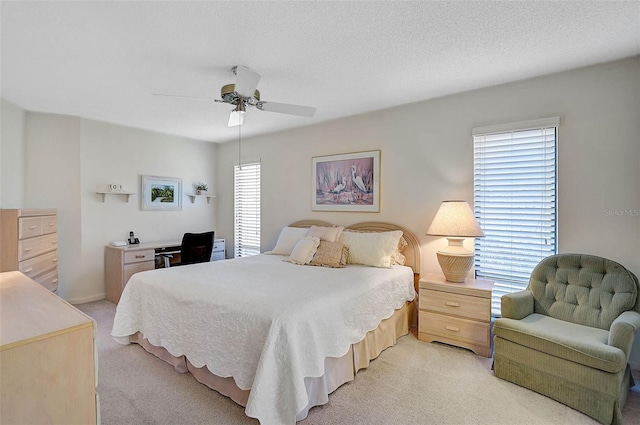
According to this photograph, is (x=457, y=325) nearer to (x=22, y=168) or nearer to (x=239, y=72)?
(x=239, y=72)

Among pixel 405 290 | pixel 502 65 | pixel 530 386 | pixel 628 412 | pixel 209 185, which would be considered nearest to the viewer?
pixel 628 412

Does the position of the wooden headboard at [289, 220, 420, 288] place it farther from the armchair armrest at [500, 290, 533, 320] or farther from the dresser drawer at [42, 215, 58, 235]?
the dresser drawer at [42, 215, 58, 235]

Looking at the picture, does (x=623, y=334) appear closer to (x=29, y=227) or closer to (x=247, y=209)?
(x=247, y=209)

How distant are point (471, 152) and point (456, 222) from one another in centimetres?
83

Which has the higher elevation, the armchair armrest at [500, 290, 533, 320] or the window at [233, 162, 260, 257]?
the window at [233, 162, 260, 257]

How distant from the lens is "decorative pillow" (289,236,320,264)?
3.55 m

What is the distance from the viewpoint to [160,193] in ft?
16.7

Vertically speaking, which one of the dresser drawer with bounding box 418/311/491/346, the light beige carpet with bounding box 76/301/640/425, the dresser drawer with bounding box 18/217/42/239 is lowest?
the light beige carpet with bounding box 76/301/640/425

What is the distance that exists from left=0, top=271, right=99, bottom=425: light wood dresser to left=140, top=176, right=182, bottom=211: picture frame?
3.94 meters

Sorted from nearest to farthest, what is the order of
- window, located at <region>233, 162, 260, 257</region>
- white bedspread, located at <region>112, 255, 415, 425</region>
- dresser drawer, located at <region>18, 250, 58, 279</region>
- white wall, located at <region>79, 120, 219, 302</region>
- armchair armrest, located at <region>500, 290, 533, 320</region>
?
white bedspread, located at <region>112, 255, 415, 425</region>
armchair armrest, located at <region>500, 290, 533, 320</region>
dresser drawer, located at <region>18, 250, 58, 279</region>
white wall, located at <region>79, 120, 219, 302</region>
window, located at <region>233, 162, 260, 257</region>

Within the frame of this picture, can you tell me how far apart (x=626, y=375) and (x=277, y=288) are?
8.28ft

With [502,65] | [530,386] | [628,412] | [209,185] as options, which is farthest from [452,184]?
[209,185]

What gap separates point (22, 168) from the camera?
12.5 ft

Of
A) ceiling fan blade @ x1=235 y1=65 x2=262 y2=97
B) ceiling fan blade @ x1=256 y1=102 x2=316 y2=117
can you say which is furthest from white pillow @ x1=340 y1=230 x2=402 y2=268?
ceiling fan blade @ x1=235 y1=65 x2=262 y2=97
